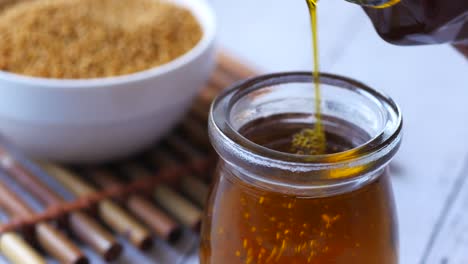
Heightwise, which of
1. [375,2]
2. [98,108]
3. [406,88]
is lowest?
[406,88]

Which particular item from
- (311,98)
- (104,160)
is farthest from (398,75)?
(311,98)

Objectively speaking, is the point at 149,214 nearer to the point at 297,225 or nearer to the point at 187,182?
the point at 187,182

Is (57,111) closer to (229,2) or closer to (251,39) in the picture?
(251,39)

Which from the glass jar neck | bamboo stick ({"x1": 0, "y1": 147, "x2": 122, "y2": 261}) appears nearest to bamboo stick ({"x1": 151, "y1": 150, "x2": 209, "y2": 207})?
bamboo stick ({"x1": 0, "y1": 147, "x2": 122, "y2": 261})

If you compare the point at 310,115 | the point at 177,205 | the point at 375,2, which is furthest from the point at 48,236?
the point at 375,2

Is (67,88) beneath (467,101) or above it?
above

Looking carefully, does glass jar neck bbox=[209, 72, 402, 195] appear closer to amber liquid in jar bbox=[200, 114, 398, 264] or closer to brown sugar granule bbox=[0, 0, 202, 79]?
amber liquid in jar bbox=[200, 114, 398, 264]
